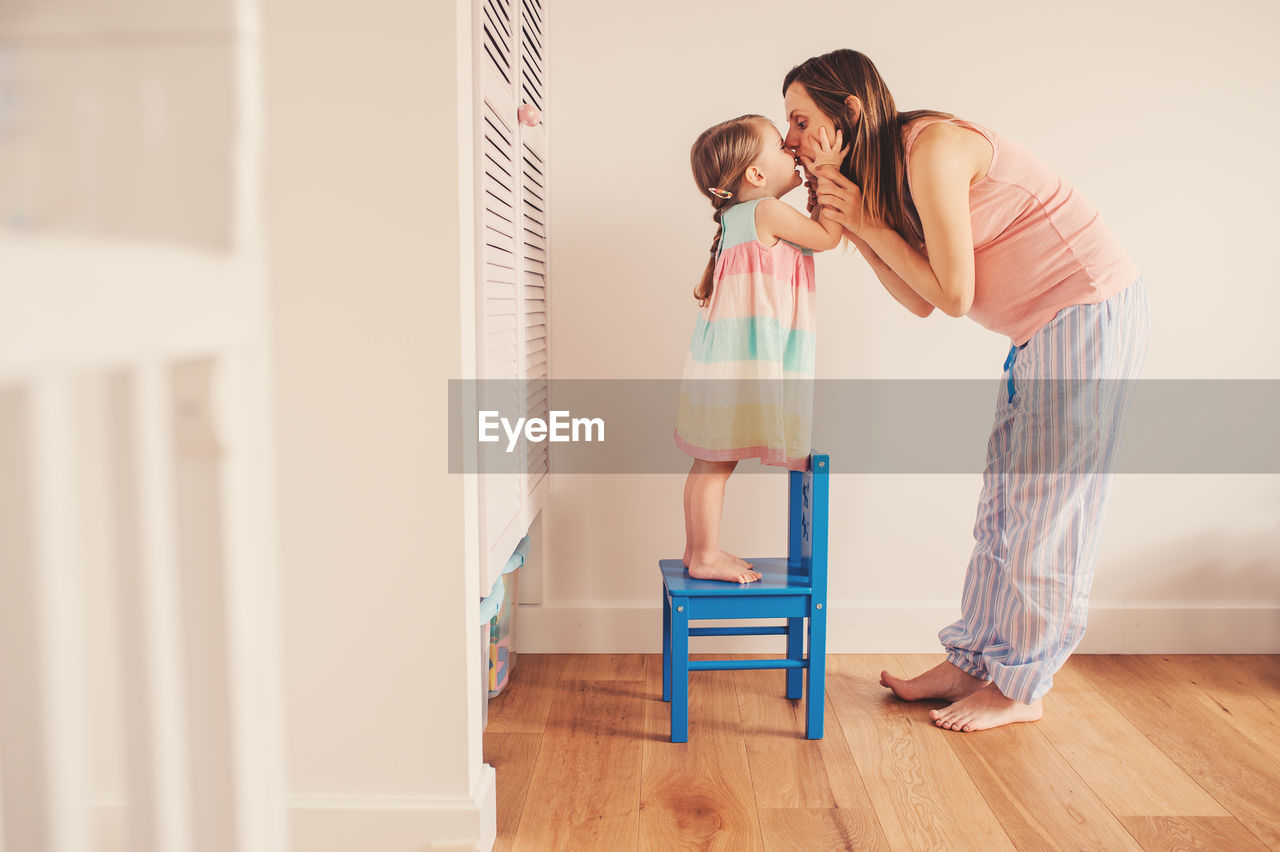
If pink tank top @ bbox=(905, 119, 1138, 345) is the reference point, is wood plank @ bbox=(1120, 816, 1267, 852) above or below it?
below

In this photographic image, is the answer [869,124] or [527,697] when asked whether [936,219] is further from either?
[527,697]

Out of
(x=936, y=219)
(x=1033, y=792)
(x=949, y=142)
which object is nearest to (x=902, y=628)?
(x=1033, y=792)

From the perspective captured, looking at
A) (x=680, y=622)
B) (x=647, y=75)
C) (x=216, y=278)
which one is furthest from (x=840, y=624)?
(x=216, y=278)

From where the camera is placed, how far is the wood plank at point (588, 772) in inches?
53.8

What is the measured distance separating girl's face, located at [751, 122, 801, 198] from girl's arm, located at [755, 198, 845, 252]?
2.0 inches

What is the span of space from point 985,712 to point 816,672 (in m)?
0.36

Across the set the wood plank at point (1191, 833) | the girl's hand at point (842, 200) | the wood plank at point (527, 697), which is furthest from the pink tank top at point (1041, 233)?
the wood plank at point (527, 697)

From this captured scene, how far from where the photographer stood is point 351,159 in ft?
3.86

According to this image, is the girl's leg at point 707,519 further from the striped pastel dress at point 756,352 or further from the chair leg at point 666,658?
the chair leg at point 666,658

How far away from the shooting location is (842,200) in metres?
1.67

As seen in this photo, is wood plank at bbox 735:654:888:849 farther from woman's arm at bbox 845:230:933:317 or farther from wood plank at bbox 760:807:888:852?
woman's arm at bbox 845:230:933:317

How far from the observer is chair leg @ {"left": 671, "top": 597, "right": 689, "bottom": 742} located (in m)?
1.65

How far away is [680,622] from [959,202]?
0.90m
